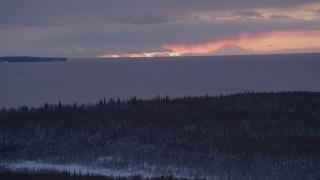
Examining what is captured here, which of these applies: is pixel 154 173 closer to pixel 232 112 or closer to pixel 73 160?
pixel 73 160

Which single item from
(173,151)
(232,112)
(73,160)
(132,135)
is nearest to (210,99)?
(232,112)

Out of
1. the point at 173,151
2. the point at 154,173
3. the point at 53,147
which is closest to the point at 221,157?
the point at 173,151

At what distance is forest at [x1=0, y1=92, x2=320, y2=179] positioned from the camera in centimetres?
2377

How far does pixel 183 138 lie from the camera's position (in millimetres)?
30562

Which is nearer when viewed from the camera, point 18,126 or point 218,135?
point 218,135

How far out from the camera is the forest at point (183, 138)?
23766 mm

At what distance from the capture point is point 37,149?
28.5 meters

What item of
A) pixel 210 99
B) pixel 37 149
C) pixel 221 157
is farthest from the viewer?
pixel 210 99

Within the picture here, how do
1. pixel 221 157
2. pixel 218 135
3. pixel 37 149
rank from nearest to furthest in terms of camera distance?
pixel 221 157 < pixel 37 149 < pixel 218 135

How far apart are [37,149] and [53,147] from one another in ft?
3.28

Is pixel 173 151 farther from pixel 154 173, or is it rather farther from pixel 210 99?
pixel 210 99

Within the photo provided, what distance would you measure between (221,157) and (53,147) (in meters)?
10.9

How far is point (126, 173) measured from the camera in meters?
22.4

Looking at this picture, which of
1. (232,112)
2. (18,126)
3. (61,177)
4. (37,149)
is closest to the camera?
(61,177)
